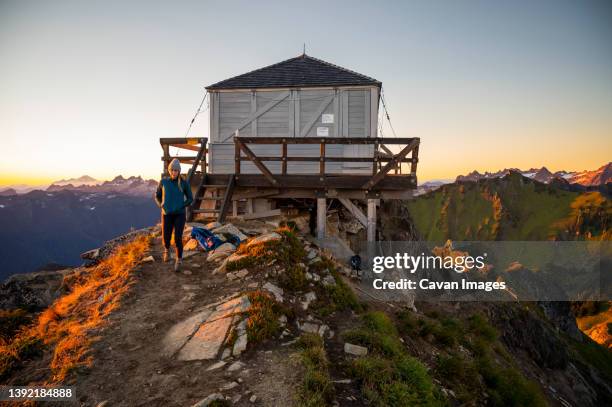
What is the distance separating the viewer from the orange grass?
5.09 metres

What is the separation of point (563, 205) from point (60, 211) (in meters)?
292

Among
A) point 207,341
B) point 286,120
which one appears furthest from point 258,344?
point 286,120

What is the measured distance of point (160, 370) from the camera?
4.80 m

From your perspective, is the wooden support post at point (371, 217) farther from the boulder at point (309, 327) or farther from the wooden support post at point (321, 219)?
the boulder at point (309, 327)

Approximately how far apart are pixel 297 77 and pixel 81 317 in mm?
13527

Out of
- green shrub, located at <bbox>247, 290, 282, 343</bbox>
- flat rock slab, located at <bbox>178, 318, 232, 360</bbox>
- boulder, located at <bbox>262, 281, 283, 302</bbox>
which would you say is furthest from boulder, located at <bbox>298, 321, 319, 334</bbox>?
flat rock slab, located at <bbox>178, 318, 232, 360</bbox>

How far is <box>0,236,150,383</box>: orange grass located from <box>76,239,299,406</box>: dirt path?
221 mm

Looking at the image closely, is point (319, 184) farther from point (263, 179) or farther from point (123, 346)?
point (123, 346)

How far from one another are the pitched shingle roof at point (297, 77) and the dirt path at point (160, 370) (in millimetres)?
11694

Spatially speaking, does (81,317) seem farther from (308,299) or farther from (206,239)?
(308,299)

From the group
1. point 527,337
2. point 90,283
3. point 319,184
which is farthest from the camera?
point 527,337

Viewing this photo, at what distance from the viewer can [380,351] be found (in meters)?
5.71

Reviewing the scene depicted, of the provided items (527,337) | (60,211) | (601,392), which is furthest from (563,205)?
(60,211)

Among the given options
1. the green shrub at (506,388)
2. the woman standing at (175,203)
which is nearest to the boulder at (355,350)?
the green shrub at (506,388)
